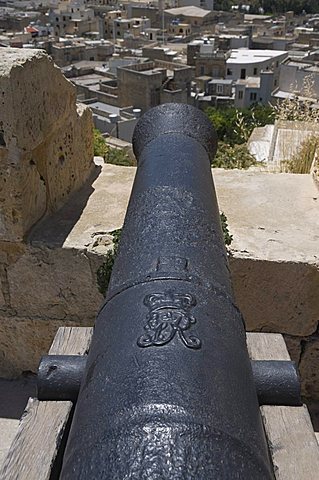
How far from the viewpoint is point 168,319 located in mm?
1171

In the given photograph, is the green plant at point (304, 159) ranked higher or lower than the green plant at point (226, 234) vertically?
lower

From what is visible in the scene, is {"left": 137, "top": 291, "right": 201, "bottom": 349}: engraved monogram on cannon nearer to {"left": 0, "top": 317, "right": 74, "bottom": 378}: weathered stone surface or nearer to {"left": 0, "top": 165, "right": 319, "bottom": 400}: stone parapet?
{"left": 0, "top": 165, "right": 319, "bottom": 400}: stone parapet

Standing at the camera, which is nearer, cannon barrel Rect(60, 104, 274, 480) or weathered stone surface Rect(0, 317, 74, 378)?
cannon barrel Rect(60, 104, 274, 480)

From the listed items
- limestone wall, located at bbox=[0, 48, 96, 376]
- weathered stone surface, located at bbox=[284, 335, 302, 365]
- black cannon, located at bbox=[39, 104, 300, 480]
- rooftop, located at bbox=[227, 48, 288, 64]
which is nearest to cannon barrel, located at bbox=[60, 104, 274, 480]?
black cannon, located at bbox=[39, 104, 300, 480]

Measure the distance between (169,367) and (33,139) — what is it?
165 centimetres

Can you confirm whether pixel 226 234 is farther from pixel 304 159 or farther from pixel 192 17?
pixel 192 17

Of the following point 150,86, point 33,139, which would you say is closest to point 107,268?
point 33,139

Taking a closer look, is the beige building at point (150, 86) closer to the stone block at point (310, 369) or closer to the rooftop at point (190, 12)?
the rooftop at point (190, 12)

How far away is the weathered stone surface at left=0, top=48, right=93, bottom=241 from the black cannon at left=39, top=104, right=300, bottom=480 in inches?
33.8

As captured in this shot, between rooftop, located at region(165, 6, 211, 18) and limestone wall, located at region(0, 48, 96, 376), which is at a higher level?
limestone wall, located at region(0, 48, 96, 376)

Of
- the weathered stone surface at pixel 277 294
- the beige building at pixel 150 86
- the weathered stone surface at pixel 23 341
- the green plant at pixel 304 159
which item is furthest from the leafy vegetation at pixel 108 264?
the beige building at pixel 150 86

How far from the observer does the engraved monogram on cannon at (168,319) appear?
1117mm

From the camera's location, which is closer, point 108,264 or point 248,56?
point 108,264

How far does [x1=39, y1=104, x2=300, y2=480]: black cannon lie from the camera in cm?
92
